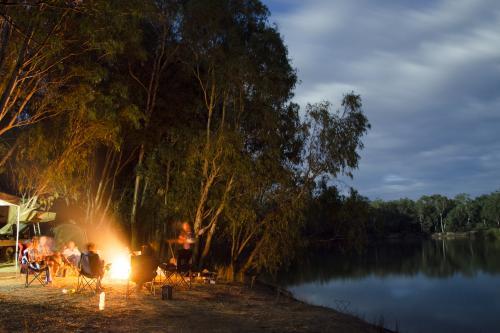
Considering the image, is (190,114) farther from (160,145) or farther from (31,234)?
(31,234)

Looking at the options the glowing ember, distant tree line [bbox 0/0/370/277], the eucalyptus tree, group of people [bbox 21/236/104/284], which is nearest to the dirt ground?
group of people [bbox 21/236/104/284]

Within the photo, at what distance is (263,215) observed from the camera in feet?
42.3

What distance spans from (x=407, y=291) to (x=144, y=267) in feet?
53.9

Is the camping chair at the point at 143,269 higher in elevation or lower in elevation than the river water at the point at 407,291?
higher

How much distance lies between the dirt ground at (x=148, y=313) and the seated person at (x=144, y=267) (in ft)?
0.85

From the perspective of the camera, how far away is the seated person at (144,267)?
7844 millimetres

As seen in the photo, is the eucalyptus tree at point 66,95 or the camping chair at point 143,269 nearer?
the eucalyptus tree at point 66,95

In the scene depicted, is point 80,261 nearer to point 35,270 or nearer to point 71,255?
point 35,270

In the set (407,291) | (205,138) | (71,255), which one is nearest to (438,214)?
(407,291)

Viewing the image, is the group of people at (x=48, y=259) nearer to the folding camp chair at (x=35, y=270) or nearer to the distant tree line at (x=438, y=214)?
the folding camp chair at (x=35, y=270)

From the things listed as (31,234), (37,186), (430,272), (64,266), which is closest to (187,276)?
(64,266)

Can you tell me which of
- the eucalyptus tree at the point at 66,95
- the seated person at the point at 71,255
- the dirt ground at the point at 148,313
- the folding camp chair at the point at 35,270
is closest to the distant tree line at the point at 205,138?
the eucalyptus tree at the point at 66,95

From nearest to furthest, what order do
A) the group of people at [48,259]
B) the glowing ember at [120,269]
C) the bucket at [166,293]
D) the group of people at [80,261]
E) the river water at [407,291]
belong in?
the bucket at [166,293] < the group of people at [80,261] < the group of people at [48,259] < the glowing ember at [120,269] < the river water at [407,291]

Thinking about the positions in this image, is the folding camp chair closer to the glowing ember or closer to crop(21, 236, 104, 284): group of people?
crop(21, 236, 104, 284): group of people
